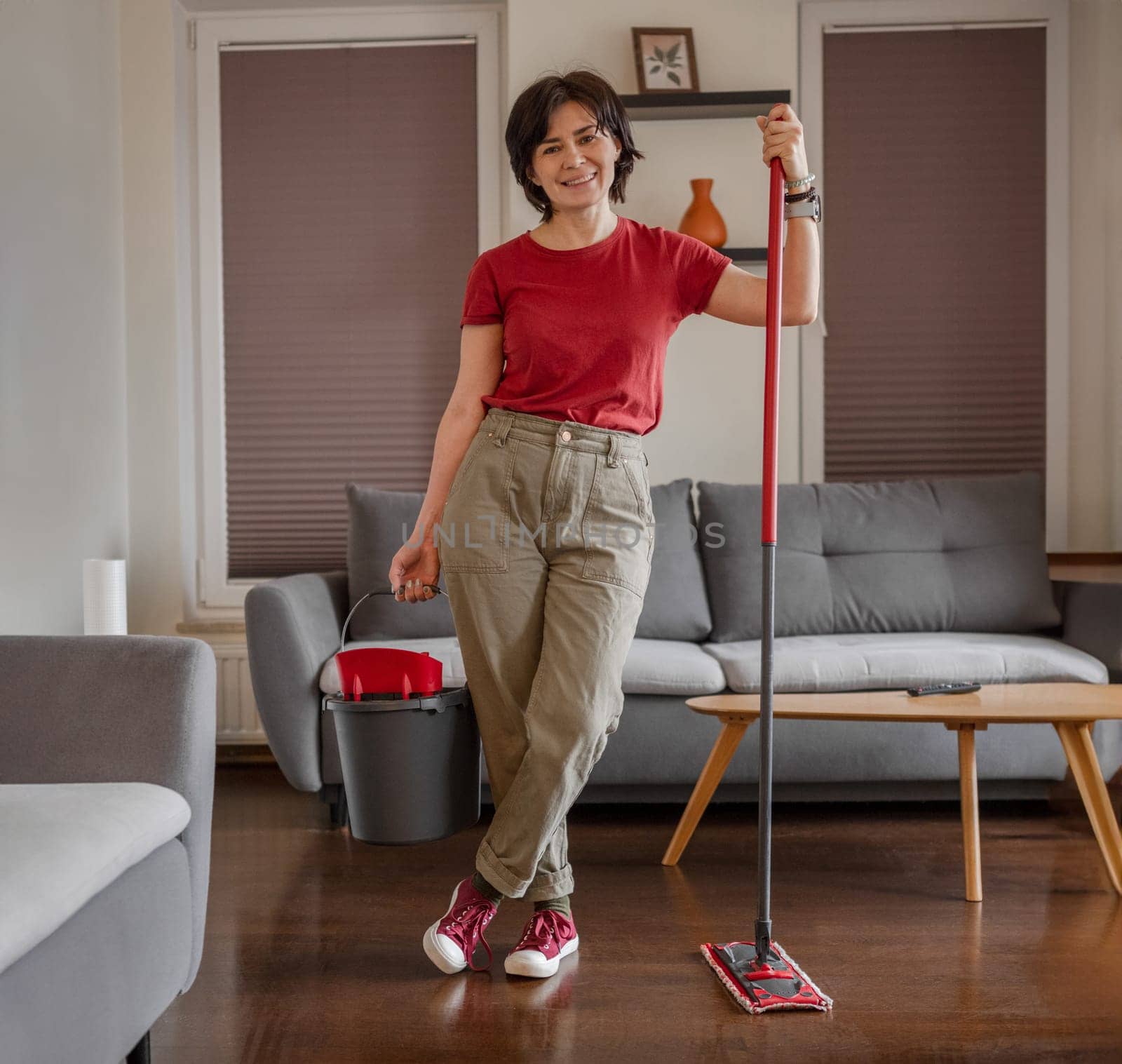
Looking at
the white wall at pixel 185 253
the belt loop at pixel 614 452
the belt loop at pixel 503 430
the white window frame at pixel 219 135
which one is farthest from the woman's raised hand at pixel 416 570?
the white window frame at pixel 219 135

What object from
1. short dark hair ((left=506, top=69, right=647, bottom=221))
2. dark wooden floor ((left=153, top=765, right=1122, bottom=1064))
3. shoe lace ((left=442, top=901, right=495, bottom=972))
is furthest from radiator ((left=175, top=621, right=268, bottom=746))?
short dark hair ((left=506, top=69, right=647, bottom=221))

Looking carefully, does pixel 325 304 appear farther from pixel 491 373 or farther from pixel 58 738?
pixel 58 738

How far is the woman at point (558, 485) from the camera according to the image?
1.73 metres

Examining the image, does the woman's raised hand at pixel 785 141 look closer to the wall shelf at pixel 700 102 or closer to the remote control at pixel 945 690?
the remote control at pixel 945 690

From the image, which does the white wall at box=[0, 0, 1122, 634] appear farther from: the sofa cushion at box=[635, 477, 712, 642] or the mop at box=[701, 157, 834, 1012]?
the mop at box=[701, 157, 834, 1012]

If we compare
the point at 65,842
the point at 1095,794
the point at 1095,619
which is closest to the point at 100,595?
the point at 65,842

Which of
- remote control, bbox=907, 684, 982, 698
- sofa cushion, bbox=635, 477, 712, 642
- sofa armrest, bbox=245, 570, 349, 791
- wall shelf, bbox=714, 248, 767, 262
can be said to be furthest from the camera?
wall shelf, bbox=714, 248, 767, 262

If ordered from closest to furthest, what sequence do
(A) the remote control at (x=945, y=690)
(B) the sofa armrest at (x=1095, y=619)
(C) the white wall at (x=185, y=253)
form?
(A) the remote control at (x=945, y=690)
(B) the sofa armrest at (x=1095, y=619)
(C) the white wall at (x=185, y=253)

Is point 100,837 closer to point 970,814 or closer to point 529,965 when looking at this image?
point 529,965

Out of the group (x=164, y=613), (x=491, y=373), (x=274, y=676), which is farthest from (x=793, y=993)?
(x=164, y=613)

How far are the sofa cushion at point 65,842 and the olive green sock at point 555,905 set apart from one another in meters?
0.67

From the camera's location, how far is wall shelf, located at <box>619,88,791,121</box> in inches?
132

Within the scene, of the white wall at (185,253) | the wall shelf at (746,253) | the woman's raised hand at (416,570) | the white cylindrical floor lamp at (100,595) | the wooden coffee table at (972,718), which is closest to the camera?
the woman's raised hand at (416,570)

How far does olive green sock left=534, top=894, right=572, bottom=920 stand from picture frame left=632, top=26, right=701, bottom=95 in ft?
8.52
